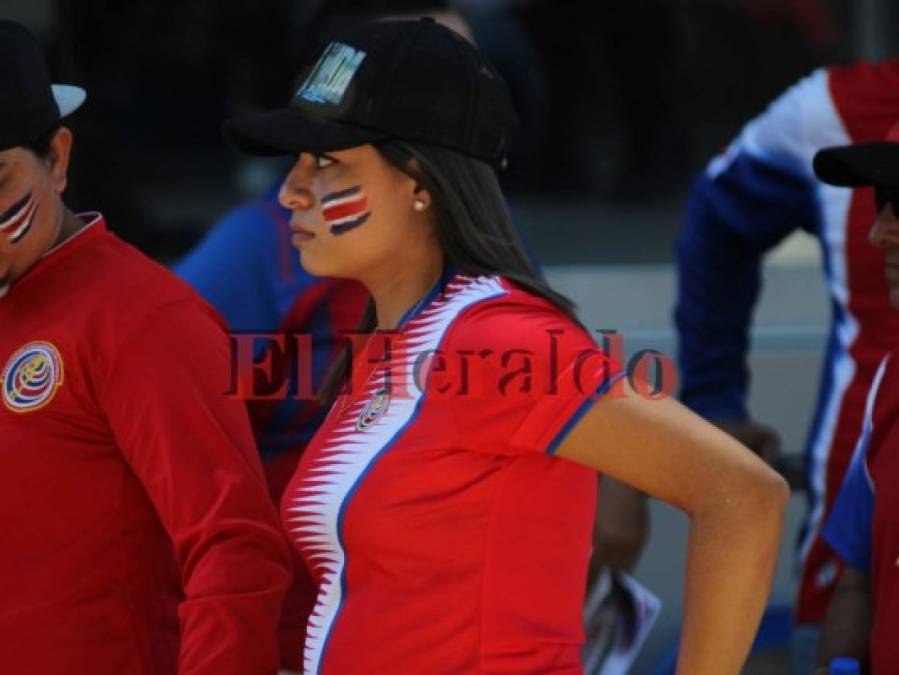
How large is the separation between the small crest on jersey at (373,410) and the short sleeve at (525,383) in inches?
4.1

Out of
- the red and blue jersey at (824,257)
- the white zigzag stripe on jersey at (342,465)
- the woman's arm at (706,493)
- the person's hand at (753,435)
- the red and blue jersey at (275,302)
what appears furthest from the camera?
the person's hand at (753,435)

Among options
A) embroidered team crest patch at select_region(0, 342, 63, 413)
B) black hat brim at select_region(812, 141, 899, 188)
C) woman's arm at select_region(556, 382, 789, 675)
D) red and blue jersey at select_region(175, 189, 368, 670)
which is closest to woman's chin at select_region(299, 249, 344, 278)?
embroidered team crest patch at select_region(0, 342, 63, 413)

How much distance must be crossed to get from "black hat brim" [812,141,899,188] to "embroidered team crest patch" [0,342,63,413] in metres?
1.20

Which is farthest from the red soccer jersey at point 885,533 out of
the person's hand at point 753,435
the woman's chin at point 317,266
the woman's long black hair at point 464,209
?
the person's hand at point 753,435

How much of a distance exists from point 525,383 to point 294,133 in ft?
1.61

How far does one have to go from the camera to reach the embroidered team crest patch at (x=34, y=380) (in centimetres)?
264

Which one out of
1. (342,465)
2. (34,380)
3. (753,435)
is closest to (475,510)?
(342,465)

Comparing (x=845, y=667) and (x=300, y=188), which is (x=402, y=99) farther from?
(x=845, y=667)

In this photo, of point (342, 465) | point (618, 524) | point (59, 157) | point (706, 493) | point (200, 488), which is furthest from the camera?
point (618, 524)

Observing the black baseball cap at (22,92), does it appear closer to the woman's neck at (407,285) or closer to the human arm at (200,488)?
the human arm at (200,488)

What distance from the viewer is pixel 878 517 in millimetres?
2893

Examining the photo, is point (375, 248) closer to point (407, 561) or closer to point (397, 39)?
point (397, 39)

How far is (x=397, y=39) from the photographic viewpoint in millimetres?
2602

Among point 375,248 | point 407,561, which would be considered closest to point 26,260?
point 375,248
